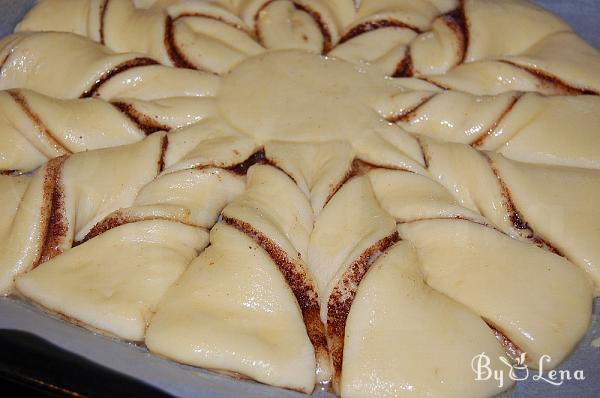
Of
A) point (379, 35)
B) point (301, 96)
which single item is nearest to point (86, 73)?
point (301, 96)

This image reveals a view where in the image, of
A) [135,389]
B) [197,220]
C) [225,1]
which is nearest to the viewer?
[135,389]

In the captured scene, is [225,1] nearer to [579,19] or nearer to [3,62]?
[3,62]

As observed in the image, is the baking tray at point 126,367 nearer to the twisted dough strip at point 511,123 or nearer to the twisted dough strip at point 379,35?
the twisted dough strip at point 511,123

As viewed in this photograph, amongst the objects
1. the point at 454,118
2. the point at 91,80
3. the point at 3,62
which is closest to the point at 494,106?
the point at 454,118

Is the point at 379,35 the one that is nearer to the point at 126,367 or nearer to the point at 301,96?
the point at 301,96

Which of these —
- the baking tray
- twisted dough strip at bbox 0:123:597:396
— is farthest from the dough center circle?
the baking tray

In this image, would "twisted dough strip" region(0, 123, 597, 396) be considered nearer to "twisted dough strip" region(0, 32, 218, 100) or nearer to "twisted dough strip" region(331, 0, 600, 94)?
"twisted dough strip" region(0, 32, 218, 100)
